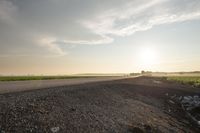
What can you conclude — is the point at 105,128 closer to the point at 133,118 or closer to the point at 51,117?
the point at 51,117

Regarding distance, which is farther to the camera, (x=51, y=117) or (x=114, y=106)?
(x=114, y=106)

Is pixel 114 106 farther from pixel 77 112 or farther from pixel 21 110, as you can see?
pixel 21 110

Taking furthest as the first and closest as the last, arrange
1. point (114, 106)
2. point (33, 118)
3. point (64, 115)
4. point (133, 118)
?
point (114, 106)
point (133, 118)
point (64, 115)
point (33, 118)

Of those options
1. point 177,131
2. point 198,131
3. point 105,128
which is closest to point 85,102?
point 105,128

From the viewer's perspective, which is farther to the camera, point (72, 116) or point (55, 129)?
point (72, 116)

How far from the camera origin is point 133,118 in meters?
16.2

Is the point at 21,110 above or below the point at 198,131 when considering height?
above

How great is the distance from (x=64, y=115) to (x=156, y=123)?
284 inches

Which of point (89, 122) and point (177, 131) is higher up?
point (89, 122)

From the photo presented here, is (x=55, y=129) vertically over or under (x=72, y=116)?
under

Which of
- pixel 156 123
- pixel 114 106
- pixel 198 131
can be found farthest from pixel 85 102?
pixel 198 131

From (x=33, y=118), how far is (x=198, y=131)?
511 inches

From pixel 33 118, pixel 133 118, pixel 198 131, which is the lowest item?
pixel 198 131

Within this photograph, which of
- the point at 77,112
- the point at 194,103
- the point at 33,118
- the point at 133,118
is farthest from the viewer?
the point at 194,103
